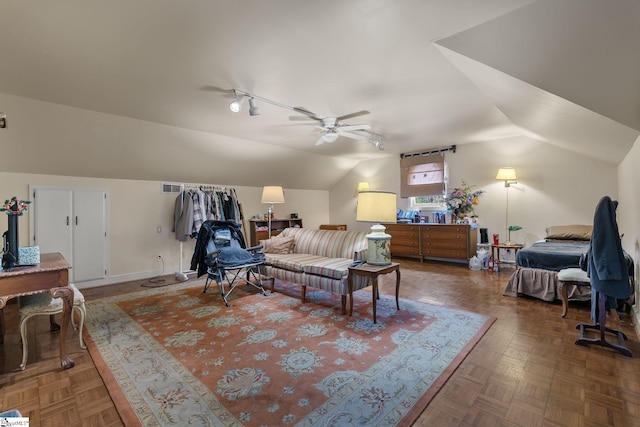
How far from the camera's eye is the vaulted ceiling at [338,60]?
184 centimetres

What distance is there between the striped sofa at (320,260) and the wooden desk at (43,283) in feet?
7.38

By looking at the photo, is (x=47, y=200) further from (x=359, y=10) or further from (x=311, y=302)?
(x=359, y=10)

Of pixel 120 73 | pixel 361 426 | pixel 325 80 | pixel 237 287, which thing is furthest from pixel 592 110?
pixel 237 287

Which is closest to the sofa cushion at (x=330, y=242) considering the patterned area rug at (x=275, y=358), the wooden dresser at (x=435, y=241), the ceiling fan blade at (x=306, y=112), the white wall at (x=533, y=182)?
the patterned area rug at (x=275, y=358)

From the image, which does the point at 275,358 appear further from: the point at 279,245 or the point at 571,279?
the point at 571,279

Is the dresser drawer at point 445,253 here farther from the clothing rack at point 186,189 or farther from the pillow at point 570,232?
the clothing rack at point 186,189

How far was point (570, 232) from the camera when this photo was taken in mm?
4785

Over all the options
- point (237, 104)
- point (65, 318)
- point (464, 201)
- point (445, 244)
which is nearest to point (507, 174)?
point (464, 201)

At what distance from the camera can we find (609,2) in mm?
1463

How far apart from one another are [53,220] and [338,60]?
4802 mm

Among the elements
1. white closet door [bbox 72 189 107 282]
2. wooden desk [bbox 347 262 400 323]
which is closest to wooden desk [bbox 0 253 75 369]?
wooden desk [bbox 347 262 400 323]

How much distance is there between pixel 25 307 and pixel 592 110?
4.88 metres

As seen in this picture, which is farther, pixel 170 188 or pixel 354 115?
pixel 170 188

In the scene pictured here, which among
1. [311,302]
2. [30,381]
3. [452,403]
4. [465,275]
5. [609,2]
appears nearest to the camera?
[609,2]
